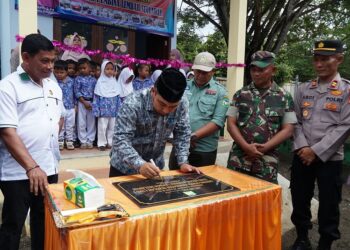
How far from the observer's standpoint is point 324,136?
2875 mm

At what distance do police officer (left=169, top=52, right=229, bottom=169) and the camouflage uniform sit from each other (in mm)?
310

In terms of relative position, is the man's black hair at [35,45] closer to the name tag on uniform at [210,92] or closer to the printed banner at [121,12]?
the name tag on uniform at [210,92]

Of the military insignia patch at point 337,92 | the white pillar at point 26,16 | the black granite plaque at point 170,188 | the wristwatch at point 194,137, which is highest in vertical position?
the white pillar at point 26,16

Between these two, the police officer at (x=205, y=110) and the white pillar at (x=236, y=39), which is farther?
the white pillar at (x=236, y=39)

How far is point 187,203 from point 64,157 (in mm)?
3397

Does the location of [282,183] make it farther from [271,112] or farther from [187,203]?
[187,203]

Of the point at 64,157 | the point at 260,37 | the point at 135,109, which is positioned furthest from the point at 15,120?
the point at 260,37

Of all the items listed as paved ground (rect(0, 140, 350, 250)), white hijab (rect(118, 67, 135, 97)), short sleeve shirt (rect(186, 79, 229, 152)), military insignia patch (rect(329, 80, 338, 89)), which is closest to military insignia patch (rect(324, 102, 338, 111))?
military insignia patch (rect(329, 80, 338, 89))

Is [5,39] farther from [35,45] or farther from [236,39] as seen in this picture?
[236,39]

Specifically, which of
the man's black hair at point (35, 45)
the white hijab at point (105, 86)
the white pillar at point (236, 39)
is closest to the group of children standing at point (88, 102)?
the white hijab at point (105, 86)

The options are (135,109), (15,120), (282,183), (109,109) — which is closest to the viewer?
(15,120)

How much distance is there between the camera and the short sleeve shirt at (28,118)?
2086 mm

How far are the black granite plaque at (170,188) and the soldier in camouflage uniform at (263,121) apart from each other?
659mm

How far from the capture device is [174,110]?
7.91ft
